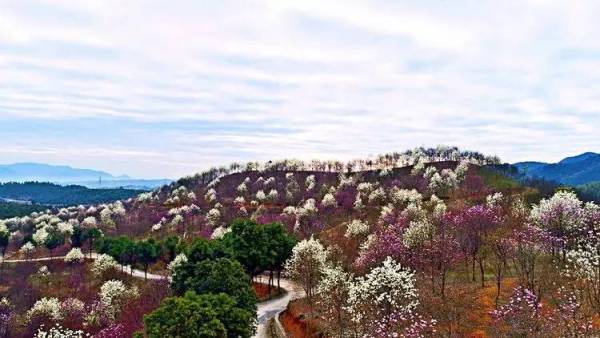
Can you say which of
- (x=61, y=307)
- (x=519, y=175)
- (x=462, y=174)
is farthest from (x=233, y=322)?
(x=519, y=175)

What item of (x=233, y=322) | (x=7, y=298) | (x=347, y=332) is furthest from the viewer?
(x=7, y=298)

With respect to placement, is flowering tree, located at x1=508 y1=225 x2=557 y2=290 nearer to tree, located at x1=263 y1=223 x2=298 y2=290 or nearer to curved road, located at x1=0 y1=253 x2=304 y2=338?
curved road, located at x1=0 y1=253 x2=304 y2=338

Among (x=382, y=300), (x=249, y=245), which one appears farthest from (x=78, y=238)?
(x=382, y=300)

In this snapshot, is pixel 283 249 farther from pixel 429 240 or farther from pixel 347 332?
pixel 347 332

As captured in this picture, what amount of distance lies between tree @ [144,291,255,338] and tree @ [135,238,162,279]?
5056 cm

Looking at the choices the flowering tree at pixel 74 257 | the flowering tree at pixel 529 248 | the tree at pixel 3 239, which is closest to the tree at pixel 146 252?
the flowering tree at pixel 74 257

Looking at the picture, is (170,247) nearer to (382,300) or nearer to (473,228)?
(473,228)

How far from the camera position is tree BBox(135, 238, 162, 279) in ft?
282

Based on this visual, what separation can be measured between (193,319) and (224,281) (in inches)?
417

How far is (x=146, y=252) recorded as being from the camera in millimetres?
85938

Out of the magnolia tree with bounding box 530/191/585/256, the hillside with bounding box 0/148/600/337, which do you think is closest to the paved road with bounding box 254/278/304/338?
the hillside with bounding box 0/148/600/337

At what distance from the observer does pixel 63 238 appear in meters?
114

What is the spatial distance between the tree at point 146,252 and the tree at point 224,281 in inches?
1508

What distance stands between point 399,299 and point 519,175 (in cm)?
15015
